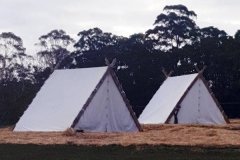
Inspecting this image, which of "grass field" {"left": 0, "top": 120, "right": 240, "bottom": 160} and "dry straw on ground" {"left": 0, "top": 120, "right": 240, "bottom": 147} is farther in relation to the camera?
"dry straw on ground" {"left": 0, "top": 120, "right": 240, "bottom": 147}

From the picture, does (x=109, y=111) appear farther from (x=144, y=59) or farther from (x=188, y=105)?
(x=144, y=59)

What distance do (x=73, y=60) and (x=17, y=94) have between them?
268 inches

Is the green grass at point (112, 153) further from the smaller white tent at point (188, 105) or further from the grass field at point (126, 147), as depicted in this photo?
the smaller white tent at point (188, 105)

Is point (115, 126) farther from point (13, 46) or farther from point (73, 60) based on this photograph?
point (13, 46)

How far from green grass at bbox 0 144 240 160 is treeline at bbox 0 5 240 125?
20.9 metres

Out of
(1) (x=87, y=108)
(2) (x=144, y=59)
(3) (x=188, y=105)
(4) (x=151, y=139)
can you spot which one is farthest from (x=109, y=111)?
(2) (x=144, y=59)

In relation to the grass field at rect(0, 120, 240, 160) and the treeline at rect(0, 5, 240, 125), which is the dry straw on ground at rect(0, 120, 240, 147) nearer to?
the grass field at rect(0, 120, 240, 160)

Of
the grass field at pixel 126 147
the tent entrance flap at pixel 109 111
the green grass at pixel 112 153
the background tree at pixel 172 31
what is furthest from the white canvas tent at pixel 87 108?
the background tree at pixel 172 31

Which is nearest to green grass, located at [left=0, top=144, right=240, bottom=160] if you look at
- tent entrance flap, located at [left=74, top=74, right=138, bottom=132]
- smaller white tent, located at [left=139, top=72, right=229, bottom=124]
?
tent entrance flap, located at [left=74, top=74, right=138, bottom=132]

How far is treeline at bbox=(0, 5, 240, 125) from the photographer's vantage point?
124ft

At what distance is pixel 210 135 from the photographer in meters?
16.6

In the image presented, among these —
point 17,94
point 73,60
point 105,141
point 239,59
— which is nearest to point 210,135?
point 105,141

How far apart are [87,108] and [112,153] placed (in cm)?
757

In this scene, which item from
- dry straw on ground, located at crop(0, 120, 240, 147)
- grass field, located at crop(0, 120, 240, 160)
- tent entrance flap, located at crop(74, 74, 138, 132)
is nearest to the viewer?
grass field, located at crop(0, 120, 240, 160)
